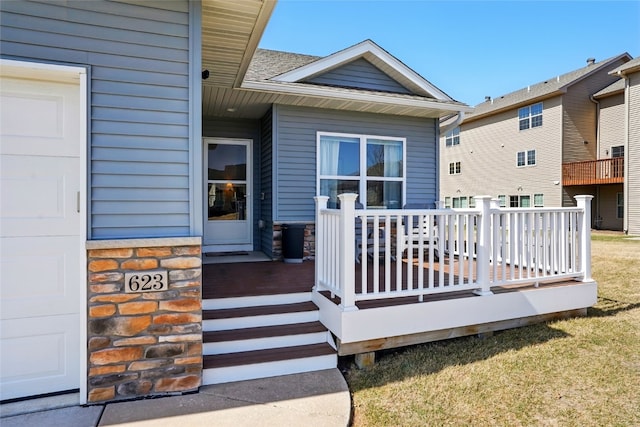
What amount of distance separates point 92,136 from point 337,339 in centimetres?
261

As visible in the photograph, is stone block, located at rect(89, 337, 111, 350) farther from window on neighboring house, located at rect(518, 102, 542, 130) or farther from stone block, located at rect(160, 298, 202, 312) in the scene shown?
window on neighboring house, located at rect(518, 102, 542, 130)

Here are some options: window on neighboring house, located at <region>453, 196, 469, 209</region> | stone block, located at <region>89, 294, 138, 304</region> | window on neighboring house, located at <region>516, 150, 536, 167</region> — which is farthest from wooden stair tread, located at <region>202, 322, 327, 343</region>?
window on neighboring house, located at <region>453, 196, 469, 209</region>

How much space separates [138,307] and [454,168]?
21.3m

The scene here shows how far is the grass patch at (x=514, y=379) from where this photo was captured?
2543 millimetres

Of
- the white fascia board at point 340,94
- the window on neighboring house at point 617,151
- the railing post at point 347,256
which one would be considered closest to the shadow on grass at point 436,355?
the railing post at point 347,256

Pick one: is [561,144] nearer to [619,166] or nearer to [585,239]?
[619,166]

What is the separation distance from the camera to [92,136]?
263cm

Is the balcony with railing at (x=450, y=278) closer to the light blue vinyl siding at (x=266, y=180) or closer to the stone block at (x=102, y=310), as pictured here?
the stone block at (x=102, y=310)

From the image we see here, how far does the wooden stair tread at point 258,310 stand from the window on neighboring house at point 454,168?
64.5 ft

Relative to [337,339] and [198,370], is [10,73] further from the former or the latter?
[337,339]

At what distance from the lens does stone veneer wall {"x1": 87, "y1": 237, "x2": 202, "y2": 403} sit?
2.64 meters

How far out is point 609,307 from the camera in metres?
4.75

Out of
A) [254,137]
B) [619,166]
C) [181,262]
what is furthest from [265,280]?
[619,166]

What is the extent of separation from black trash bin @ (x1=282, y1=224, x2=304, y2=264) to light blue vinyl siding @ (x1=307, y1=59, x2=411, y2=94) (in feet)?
9.23
